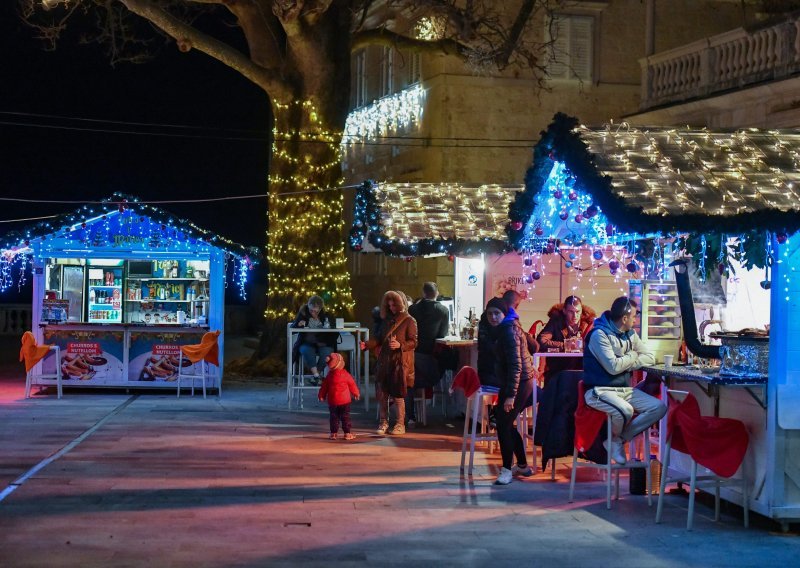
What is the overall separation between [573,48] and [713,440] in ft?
62.6

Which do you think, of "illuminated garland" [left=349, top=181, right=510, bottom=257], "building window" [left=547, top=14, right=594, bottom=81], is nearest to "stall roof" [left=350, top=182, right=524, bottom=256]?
"illuminated garland" [left=349, top=181, right=510, bottom=257]

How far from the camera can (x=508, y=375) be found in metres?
11.2

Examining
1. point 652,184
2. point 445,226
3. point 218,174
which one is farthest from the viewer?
point 218,174

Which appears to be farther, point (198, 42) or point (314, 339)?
point (198, 42)

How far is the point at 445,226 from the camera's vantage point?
17.8 metres

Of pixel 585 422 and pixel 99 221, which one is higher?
pixel 99 221

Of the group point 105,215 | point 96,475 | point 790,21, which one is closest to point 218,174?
point 105,215

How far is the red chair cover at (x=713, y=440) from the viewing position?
945cm

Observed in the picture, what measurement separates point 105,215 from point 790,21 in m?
11.5

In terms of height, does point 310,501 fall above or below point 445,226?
below

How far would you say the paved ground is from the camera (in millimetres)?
8438

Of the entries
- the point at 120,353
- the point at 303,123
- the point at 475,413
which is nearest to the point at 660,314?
the point at 475,413

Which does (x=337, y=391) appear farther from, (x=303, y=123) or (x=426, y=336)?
(x=303, y=123)

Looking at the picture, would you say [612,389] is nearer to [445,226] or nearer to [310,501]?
[310,501]
